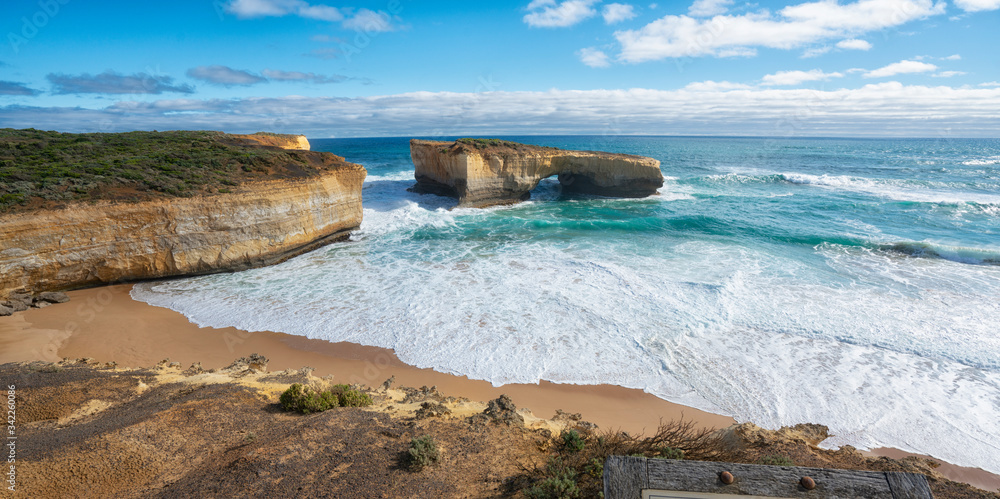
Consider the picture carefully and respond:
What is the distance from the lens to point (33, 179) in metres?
13.5

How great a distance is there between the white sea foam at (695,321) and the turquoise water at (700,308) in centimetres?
5

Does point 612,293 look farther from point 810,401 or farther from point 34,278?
point 34,278

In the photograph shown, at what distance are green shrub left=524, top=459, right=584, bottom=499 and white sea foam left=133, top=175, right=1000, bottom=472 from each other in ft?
14.0

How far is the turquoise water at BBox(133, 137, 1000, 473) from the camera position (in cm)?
839

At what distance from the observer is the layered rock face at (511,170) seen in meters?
26.9

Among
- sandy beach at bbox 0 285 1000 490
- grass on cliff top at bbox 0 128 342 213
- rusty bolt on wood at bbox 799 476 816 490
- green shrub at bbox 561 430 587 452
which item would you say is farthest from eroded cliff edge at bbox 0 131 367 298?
rusty bolt on wood at bbox 799 476 816 490

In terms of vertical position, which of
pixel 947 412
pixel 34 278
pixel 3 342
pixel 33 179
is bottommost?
pixel 947 412

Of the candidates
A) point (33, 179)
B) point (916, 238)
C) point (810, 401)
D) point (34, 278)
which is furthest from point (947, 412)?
point (33, 179)

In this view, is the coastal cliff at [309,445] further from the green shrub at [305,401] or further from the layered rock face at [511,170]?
the layered rock face at [511,170]

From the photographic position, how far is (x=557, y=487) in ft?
14.9

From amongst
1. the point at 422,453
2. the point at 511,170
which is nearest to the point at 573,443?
the point at 422,453

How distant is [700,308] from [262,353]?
1155 centimetres

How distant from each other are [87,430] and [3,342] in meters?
7.33

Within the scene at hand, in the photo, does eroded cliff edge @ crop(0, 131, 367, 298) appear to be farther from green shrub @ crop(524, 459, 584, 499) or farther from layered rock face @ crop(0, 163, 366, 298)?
green shrub @ crop(524, 459, 584, 499)
